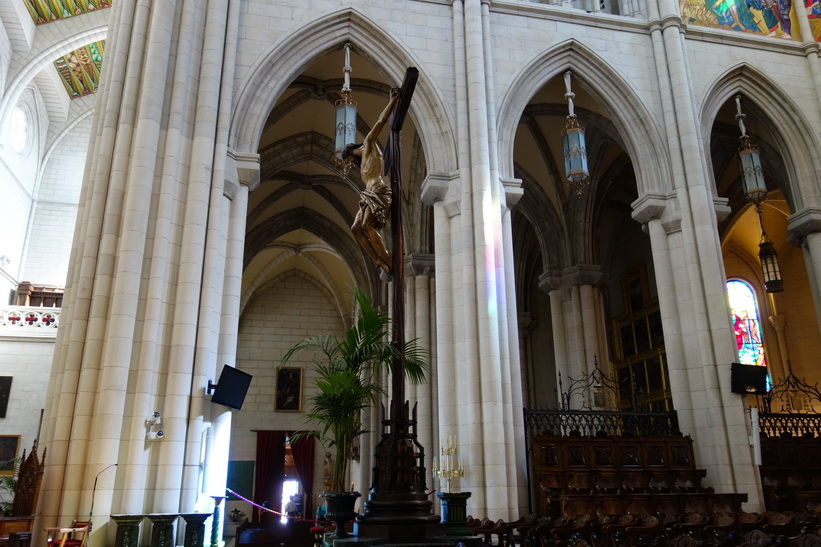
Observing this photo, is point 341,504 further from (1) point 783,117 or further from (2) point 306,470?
(2) point 306,470

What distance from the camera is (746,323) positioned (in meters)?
19.5

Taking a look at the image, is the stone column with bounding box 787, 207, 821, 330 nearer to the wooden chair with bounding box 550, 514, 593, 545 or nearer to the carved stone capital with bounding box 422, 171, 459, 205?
the carved stone capital with bounding box 422, 171, 459, 205

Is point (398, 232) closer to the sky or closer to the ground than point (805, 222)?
closer to the ground

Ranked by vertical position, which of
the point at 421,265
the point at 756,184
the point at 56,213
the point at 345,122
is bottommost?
the point at 421,265

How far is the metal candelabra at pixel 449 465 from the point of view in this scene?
9672 mm

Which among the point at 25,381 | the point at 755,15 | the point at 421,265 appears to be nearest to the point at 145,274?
the point at 421,265

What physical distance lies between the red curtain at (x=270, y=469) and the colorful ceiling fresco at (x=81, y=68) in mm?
11882

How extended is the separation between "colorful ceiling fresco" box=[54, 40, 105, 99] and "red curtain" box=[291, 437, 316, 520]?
12.5 meters

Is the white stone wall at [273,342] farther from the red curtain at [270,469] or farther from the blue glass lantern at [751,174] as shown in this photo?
the blue glass lantern at [751,174]

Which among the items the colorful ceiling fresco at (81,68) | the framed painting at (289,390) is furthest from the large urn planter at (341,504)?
the colorful ceiling fresco at (81,68)

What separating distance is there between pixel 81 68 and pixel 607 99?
15.7m

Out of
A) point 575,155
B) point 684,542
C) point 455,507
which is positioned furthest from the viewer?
point 575,155

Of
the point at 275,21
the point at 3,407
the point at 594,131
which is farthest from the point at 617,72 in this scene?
the point at 3,407

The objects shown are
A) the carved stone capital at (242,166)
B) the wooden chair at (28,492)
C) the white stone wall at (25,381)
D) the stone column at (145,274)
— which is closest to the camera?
the stone column at (145,274)
